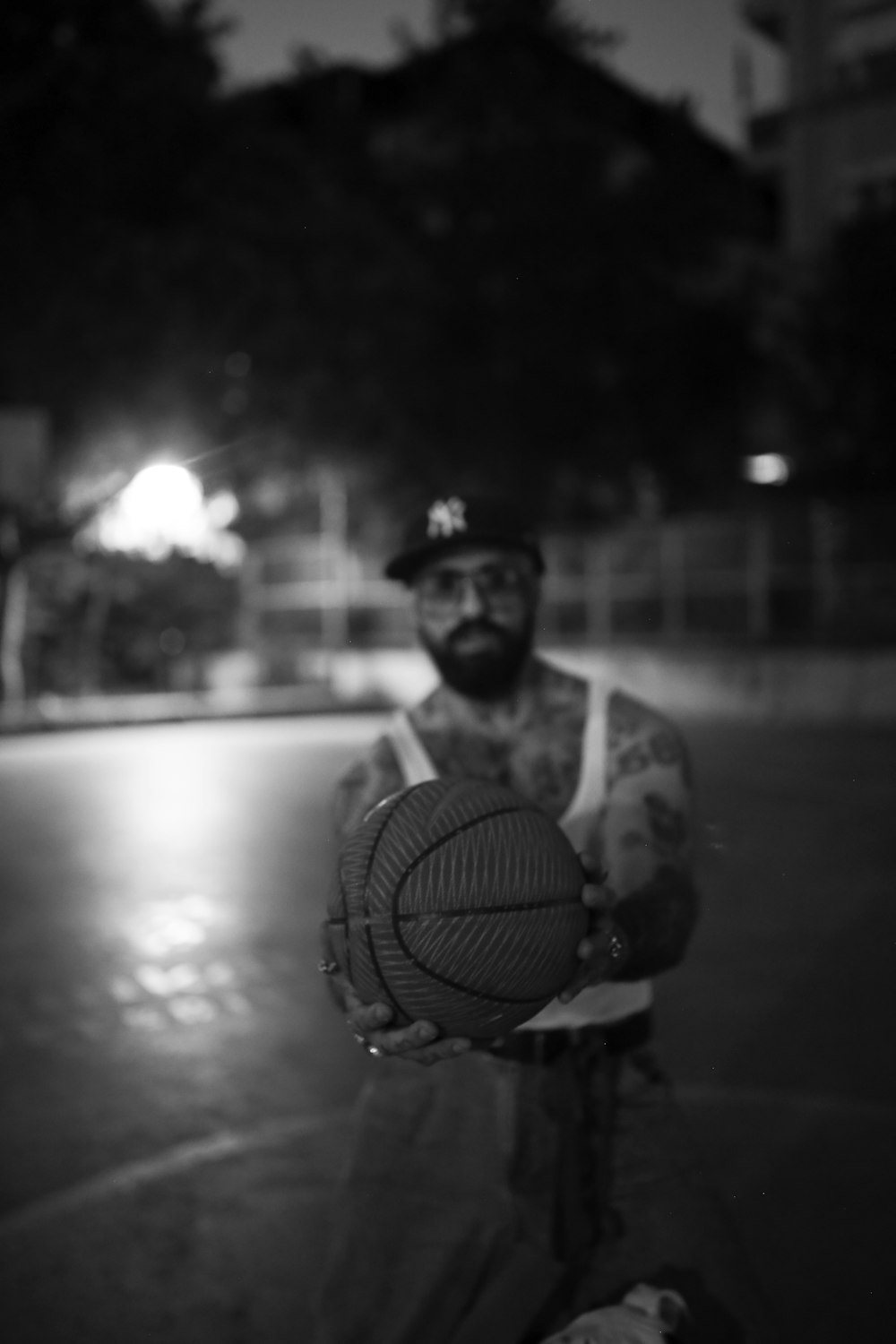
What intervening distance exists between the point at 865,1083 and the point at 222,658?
69.3ft

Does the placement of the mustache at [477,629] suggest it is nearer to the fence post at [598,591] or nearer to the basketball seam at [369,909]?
the basketball seam at [369,909]

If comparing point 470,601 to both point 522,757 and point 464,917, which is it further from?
point 464,917

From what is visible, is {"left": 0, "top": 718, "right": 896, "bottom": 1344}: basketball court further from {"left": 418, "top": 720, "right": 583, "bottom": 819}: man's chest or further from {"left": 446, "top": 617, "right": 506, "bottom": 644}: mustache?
{"left": 446, "top": 617, "right": 506, "bottom": 644}: mustache

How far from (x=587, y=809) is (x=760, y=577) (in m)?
18.9

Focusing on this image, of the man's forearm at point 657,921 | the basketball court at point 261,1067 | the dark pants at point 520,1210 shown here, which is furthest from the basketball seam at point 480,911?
the basketball court at point 261,1067

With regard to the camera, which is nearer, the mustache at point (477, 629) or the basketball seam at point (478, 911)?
the basketball seam at point (478, 911)

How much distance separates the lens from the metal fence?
66.7ft

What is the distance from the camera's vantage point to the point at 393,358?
23469 millimetres

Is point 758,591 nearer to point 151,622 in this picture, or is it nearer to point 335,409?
point 335,409

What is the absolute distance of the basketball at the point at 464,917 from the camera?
89.5 inches

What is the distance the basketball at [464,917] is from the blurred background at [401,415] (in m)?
5.25

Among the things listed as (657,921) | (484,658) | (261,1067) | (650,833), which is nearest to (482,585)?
(484,658)

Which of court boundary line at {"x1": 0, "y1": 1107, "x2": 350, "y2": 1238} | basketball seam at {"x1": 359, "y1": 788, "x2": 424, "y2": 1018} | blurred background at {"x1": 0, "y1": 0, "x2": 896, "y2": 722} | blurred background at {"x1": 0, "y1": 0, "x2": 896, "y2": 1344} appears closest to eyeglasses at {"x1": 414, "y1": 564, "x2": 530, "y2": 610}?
basketball seam at {"x1": 359, "y1": 788, "x2": 424, "y2": 1018}

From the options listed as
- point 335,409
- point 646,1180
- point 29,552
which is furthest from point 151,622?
point 646,1180
